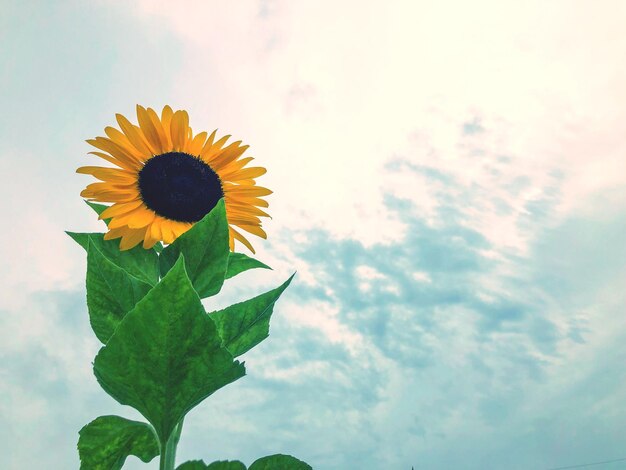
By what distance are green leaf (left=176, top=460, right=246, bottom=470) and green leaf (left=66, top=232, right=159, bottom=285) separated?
95 cm

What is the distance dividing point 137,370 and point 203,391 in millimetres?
243

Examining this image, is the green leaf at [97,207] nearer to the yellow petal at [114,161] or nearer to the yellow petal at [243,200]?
the yellow petal at [114,161]

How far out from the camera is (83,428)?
2.63m

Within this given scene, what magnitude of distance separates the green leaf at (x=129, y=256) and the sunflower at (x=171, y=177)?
0.24 meters

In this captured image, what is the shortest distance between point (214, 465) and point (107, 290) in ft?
2.67

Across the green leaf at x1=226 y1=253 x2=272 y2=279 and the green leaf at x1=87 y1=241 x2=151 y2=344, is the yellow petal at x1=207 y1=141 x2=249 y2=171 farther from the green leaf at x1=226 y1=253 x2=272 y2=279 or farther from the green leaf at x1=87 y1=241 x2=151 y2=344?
the green leaf at x1=87 y1=241 x2=151 y2=344

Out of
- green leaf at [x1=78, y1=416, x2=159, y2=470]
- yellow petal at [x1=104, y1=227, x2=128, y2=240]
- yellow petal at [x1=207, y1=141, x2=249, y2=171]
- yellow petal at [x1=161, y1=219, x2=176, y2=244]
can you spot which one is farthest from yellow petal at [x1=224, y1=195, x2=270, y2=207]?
green leaf at [x1=78, y1=416, x2=159, y2=470]

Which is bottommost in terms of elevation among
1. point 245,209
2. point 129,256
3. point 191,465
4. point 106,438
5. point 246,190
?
point 191,465

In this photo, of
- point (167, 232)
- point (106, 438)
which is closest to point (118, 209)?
point (167, 232)

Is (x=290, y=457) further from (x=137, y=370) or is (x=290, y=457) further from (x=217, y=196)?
(x=217, y=196)

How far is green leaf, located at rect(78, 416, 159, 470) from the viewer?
2.62m

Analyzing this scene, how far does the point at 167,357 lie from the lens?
2.17 m

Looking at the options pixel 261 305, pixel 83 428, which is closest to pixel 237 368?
pixel 261 305

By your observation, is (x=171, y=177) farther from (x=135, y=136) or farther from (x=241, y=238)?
(x=241, y=238)
